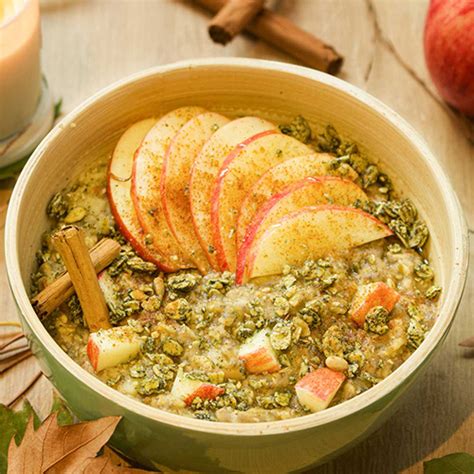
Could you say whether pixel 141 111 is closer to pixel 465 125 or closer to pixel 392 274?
pixel 392 274

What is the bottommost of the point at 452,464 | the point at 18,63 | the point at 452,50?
the point at 452,464

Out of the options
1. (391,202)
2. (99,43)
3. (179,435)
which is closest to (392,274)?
(391,202)

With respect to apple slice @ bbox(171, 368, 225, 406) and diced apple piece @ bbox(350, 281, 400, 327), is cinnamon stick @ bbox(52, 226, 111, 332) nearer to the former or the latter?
apple slice @ bbox(171, 368, 225, 406)

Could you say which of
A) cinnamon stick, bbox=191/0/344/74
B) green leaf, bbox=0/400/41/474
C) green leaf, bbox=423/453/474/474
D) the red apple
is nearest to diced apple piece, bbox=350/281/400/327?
green leaf, bbox=423/453/474/474

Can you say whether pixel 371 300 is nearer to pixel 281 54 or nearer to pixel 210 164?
pixel 210 164

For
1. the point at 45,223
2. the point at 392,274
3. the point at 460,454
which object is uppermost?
the point at 45,223

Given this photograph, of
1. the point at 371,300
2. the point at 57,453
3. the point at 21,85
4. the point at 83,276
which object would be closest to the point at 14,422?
the point at 57,453

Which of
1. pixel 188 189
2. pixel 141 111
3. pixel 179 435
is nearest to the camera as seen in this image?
pixel 179 435
